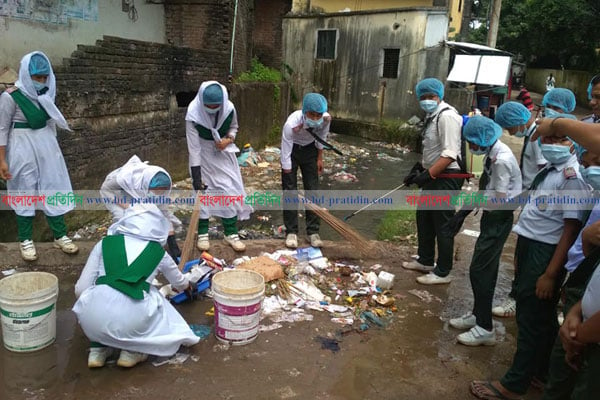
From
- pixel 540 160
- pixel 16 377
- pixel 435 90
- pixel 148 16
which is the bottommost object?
pixel 16 377

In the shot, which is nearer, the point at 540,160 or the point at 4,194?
the point at 540,160

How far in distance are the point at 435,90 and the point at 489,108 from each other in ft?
39.1

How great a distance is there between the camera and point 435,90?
415cm

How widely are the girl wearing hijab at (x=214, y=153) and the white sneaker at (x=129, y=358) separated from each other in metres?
1.77

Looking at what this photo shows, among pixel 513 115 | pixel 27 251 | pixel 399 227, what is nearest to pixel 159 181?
pixel 27 251

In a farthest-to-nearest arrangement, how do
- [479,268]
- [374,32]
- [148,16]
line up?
[374,32]
[148,16]
[479,268]

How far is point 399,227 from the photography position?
6.31 meters

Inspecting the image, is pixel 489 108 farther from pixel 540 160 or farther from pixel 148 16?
pixel 540 160

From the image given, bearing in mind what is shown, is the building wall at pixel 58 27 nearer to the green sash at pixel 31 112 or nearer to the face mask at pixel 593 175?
the green sash at pixel 31 112

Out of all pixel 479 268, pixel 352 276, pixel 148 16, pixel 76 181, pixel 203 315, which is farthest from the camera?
pixel 148 16

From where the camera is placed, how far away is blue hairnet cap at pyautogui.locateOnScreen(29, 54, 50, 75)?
3936mm

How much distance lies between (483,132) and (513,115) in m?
0.34

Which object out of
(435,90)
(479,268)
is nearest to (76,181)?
(435,90)

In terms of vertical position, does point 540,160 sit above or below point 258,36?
below
